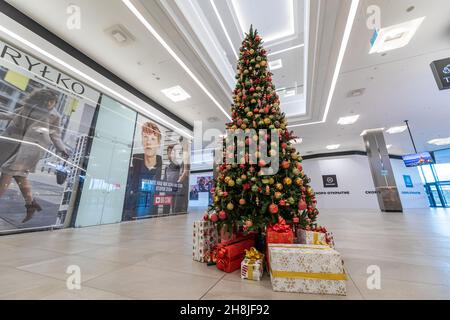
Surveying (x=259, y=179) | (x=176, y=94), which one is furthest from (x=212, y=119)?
(x=259, y=179)

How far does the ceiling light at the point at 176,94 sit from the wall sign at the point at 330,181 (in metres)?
11.7

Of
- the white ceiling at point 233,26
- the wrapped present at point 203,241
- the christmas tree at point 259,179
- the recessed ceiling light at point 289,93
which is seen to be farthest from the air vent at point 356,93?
the wrapped present at point 203,241

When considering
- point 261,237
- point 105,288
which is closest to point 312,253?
point 261,237

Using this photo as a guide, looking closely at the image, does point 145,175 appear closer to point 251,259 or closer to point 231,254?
point 231,254

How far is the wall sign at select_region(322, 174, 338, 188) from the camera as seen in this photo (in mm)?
12928

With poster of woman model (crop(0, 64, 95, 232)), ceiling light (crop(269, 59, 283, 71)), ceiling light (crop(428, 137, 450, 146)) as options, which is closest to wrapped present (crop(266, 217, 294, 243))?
poster of woman model (crop(0, 64, 95, 232))

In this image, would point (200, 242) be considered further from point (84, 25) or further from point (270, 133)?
point (84, 25)

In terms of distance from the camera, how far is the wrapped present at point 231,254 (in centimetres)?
160

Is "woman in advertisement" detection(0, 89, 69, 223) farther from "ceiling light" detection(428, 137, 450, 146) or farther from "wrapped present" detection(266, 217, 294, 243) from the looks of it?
"ceiling light" detection(428, 137, 450, 146)

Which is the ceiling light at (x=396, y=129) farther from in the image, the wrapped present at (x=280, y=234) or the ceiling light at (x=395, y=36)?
the wrapped present at (x=280, y=234)

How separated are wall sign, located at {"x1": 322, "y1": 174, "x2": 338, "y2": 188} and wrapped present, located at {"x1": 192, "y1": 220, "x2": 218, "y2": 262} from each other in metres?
13.4

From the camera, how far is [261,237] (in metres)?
1.97

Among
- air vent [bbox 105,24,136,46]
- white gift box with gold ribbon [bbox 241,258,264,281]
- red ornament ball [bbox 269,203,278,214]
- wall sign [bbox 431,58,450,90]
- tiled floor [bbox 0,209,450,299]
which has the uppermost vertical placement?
air vent [bbox 105,24,136,46]

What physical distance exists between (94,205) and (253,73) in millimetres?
4934
